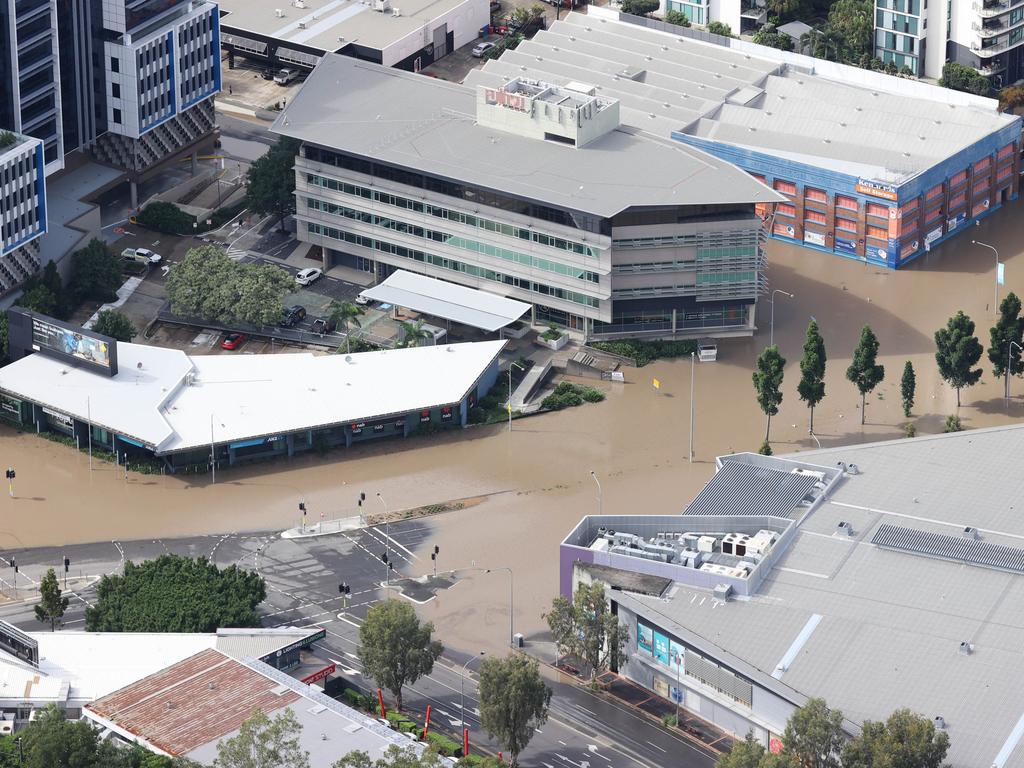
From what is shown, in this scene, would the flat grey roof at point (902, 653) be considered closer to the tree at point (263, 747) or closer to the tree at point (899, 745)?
the tree at point (899, 745)

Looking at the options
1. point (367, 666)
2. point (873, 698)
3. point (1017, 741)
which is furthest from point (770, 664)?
point (367, 666)

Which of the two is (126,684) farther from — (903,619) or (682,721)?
(903,619)

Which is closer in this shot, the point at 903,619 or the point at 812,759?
the point at 812,759

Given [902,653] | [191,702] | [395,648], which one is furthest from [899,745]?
[191,702]

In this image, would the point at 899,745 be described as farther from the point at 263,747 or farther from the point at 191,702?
the point at 191,702

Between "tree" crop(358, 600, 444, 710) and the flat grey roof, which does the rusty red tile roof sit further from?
the flat grey roof
